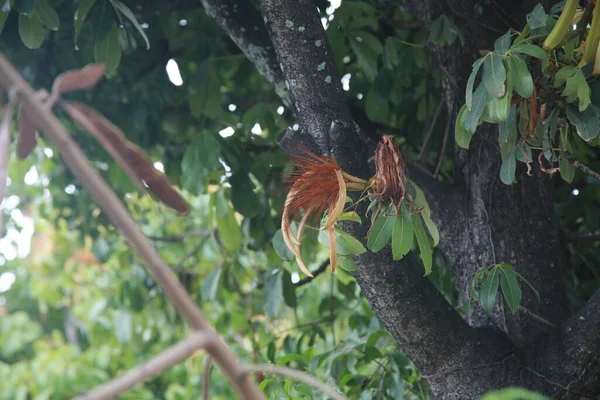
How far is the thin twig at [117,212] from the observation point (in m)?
0.48

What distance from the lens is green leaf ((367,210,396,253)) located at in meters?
1.15

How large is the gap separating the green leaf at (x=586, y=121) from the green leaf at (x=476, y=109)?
0.17m

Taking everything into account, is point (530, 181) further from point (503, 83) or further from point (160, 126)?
point (160, 126)

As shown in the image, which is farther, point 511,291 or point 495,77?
point 511,291

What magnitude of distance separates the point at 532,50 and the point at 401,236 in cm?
35

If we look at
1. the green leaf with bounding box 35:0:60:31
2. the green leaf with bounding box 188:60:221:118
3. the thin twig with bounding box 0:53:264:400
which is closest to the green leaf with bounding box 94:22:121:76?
the green leaf with bounding box 35:0:60:31

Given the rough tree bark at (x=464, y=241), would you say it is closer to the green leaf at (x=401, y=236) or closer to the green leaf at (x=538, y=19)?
→ the green leaf at (x=401, y=236)

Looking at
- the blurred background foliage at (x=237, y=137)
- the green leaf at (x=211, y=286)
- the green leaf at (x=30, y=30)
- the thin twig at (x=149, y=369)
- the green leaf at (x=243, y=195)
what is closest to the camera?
the thin twig at (x=149, y=369)

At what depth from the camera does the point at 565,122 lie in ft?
→ 4.08

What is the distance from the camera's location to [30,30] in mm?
1507

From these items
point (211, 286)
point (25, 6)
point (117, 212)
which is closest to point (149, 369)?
point (117, 212)

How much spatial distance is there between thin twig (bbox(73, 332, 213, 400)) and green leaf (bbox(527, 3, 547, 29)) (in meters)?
0.87

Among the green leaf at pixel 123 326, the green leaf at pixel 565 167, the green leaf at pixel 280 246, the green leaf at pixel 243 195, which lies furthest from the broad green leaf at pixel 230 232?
the green leaf at pixel 565 167

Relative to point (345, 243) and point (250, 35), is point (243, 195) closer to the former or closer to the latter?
point (250, 35)
